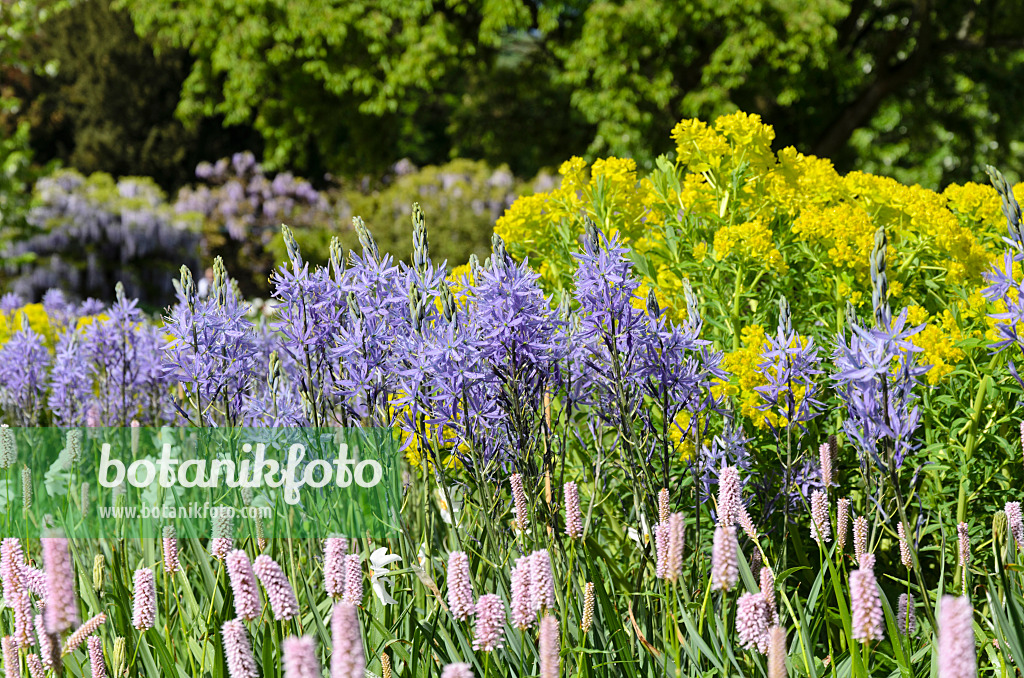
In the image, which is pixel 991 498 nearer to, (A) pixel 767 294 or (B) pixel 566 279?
(A) pixel 767 294

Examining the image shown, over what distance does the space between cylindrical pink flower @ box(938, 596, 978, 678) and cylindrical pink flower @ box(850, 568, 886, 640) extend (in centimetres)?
35

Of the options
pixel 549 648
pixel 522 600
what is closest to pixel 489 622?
pixel 522 600

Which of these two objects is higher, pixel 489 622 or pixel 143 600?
pixel 143 600

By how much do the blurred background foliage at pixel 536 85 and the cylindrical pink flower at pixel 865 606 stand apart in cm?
1223

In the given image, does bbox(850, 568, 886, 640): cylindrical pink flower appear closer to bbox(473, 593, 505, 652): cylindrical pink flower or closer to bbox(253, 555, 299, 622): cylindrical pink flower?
bbox(473, 593, 505, 652): cylindrical pink flower

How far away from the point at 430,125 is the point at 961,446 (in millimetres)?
24069

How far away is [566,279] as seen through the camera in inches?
136

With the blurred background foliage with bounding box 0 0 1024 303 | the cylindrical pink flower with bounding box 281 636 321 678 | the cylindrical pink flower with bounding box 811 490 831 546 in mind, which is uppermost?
the blurred background foliage with bounding box 0 0 1024 303

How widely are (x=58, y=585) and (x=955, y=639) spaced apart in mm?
1240

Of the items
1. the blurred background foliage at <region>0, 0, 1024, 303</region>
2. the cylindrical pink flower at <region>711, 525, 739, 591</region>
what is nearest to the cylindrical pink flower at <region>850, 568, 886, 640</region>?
the cylindrical pink flower at <region>711, 525, 739, 591</region>

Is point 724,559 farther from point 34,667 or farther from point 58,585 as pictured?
point 34,667

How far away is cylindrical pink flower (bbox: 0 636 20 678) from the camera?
1.44 meters

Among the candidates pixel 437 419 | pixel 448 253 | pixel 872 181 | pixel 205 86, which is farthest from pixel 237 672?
pixel 205 86

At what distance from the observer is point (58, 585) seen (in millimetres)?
1360
